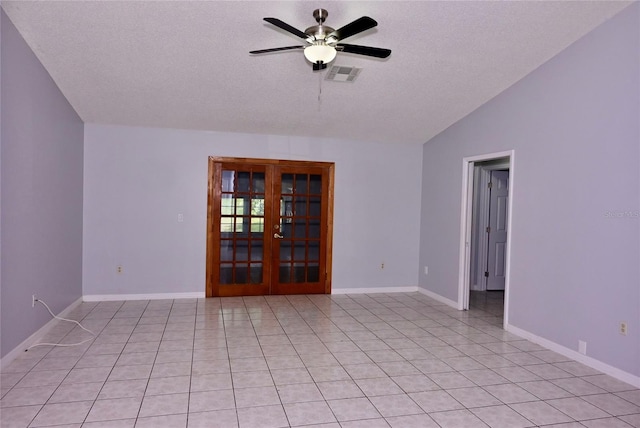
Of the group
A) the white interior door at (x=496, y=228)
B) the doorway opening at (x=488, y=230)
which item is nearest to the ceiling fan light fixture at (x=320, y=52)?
the doorway opening at (x=488, y=230)

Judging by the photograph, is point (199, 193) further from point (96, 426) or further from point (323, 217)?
point (96, 426)

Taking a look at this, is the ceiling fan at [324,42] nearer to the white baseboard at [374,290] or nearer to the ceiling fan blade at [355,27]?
the ceiling fan blade at [355,27]

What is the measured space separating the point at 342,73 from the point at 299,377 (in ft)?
9.59

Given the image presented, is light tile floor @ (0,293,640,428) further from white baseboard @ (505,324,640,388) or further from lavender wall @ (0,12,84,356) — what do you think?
lavender wall @ (0,12,84,356)

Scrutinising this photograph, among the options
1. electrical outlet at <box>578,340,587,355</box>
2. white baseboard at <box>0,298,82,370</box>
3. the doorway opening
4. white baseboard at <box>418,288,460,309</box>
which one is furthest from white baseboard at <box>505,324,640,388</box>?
white baseboard at <box>0,298,82,370</box>

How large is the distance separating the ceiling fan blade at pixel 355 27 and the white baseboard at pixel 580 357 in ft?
10.7

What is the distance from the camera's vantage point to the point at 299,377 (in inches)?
132

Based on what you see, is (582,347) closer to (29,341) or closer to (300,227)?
(300,227)

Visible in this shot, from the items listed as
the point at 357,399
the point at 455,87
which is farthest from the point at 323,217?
the point at 357,399

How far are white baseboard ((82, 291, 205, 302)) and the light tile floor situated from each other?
0.55m

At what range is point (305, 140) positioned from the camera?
6297 millimetres

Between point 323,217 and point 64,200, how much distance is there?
10.8ft

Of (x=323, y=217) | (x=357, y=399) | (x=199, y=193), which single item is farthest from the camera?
(x=323, y=217)

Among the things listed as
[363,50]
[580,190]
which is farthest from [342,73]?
[580,190]
